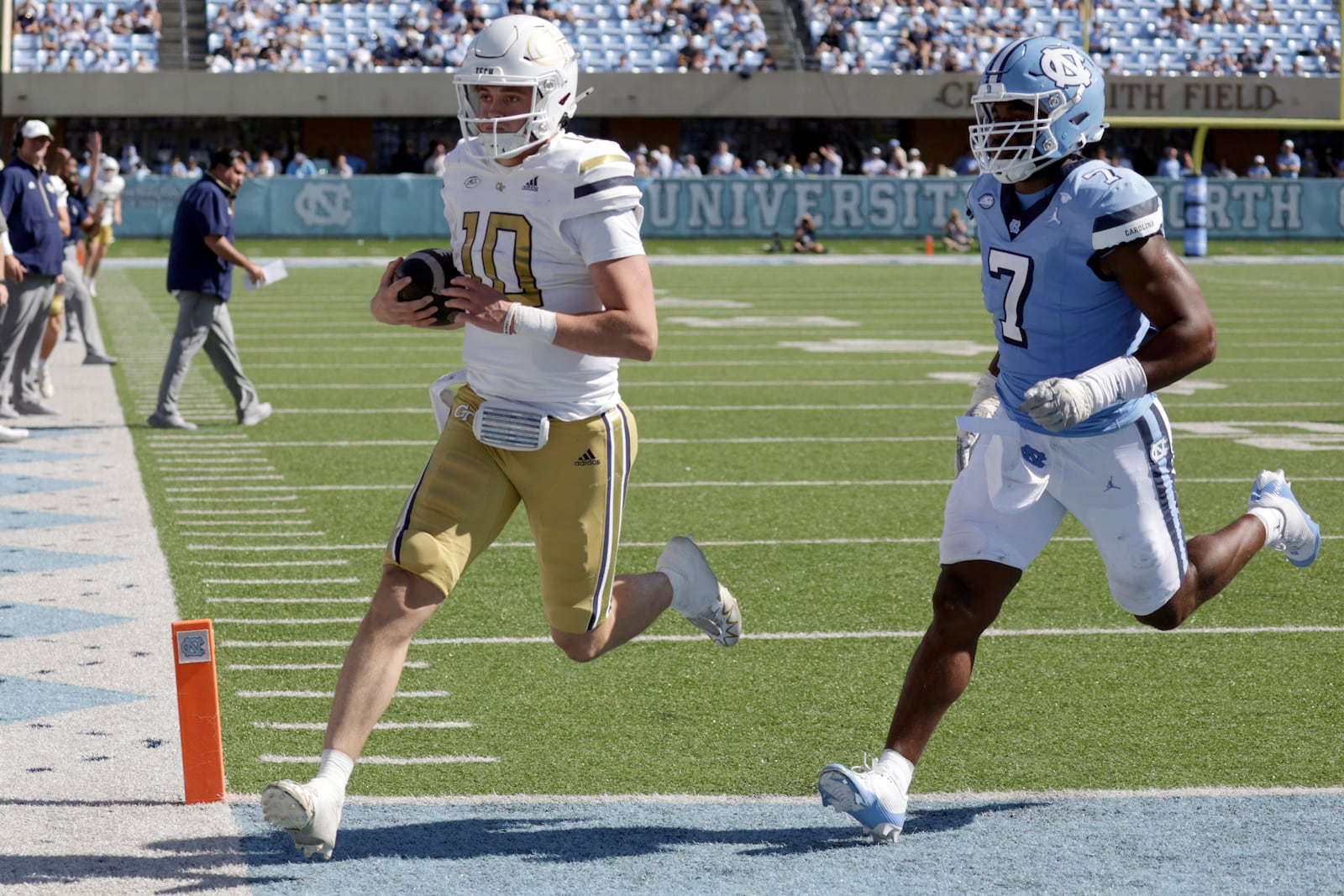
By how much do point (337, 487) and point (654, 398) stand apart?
3784mm

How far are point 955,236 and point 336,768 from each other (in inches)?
1086

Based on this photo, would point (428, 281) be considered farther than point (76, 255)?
No

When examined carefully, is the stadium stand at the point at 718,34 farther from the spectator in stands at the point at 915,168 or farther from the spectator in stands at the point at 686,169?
the spectator in stands at the point at 915,168

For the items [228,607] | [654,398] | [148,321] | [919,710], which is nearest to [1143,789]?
[919,710]

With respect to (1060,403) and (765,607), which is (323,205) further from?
(1060,403)

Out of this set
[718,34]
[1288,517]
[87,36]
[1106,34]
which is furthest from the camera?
[1106,34]

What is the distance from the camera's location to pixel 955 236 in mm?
30250

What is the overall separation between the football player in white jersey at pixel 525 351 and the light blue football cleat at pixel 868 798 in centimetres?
72

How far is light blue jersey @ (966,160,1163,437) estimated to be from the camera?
12.4 ft

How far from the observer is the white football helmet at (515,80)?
3799mm

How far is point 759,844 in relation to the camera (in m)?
3.74

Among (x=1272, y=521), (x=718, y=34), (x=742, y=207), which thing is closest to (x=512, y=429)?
(x=1272, y=521)

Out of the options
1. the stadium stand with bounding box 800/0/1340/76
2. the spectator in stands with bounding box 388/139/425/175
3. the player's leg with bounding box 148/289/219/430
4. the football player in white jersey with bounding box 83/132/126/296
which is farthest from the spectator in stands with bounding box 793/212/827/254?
the player's leg with bounding box 148/289/219/430

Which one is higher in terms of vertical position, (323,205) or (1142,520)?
(1142,520)
